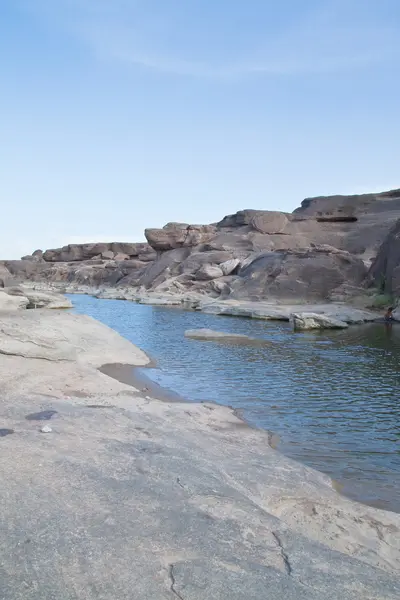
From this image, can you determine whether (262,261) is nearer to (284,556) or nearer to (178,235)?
(178,235)

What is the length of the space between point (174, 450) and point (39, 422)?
1.76 meters

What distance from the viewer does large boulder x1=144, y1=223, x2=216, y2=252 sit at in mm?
52656

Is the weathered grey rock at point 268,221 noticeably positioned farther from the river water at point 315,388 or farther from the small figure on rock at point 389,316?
the river water at point 315,388

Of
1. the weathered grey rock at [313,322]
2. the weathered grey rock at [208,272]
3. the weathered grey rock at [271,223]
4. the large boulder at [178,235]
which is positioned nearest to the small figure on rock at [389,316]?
the weathered grey rock at [313,322]

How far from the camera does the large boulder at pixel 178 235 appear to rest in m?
52.7

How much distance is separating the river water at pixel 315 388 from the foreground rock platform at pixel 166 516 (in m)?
0.88

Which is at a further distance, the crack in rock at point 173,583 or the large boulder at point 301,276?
the large boulder at point 301,276

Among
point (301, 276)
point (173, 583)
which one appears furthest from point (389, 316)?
point (173, 583)

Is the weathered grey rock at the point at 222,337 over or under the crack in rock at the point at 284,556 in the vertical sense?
under

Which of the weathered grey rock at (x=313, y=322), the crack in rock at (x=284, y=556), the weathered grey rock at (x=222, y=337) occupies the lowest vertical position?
the weathered grey rock at (x=222, y=337)

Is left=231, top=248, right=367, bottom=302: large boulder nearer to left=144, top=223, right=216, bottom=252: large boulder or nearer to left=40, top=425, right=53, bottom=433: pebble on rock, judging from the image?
left=144, top=223, right=216, bottom=252: large boulder

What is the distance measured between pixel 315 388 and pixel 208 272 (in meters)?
32.4

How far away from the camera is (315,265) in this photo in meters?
34.9

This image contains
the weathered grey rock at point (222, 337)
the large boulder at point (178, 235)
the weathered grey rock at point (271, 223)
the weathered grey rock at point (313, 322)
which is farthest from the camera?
the weathered grey rock at point (271, 223)
